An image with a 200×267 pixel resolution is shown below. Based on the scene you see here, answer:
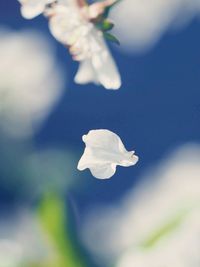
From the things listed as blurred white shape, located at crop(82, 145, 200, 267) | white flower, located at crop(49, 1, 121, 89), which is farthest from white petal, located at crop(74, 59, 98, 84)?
blurred white shape, located at crop(82, 145, 200, 267)

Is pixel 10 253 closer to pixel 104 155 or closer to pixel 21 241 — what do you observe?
pixel 21 241

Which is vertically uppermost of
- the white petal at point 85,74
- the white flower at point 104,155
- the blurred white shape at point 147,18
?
the blurred white shape at point 147,18

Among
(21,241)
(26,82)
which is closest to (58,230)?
(21,241)

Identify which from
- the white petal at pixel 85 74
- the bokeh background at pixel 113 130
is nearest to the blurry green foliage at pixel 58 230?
the bokeh background at pixel 113 130

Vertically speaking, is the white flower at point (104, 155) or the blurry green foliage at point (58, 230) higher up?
the white flower at point (104, 155)

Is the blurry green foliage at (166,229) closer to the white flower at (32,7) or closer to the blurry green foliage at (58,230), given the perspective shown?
the blurry green foliage at (58,230)

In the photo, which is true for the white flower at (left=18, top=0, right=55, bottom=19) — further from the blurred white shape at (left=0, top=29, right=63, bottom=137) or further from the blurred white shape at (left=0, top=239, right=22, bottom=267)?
the blurred white shape at (left=0, top=239, right=22, bottom=267)

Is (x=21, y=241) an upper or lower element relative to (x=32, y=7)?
lower
